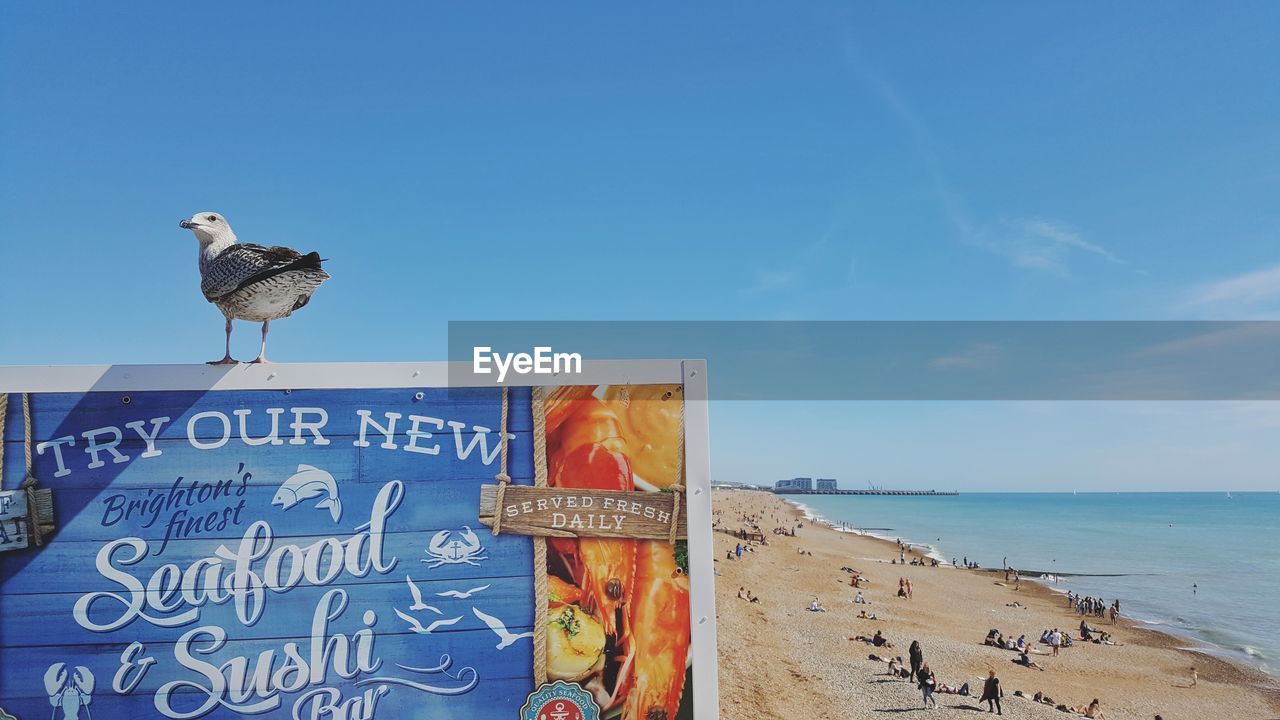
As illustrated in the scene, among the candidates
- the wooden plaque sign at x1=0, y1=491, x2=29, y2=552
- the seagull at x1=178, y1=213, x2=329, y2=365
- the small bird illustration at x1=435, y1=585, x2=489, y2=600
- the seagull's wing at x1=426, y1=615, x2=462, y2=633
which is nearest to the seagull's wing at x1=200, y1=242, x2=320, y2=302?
the seagull at x1=178, y1=213, x2=329, y2=365

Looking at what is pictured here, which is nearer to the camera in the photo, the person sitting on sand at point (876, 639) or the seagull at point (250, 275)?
the seagull at point (250, 275)

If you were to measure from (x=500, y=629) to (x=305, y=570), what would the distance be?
1204mm

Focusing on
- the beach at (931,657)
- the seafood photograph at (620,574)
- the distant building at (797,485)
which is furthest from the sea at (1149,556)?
the distant building at (797,485)

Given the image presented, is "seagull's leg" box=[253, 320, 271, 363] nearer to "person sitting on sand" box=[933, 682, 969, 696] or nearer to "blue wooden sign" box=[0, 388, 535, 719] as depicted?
"blue wooden sign" box=[0, 388, 535, 719]

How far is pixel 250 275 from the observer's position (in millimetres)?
4430

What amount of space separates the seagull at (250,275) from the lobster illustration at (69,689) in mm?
2097

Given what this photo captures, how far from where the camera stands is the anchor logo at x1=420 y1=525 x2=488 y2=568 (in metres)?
4.01

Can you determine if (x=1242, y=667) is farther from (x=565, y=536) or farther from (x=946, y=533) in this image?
(x=946, y=533)

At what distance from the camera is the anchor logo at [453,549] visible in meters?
4.01

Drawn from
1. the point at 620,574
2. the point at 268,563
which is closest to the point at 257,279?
the point at 268,563

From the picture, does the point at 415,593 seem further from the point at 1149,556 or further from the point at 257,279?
the point at 1149,556

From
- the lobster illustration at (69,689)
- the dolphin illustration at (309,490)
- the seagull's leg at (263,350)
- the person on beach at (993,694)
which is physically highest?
the seagull's leg at (263,350)

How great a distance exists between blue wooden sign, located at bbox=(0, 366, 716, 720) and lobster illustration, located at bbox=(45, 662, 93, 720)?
0.01 metres

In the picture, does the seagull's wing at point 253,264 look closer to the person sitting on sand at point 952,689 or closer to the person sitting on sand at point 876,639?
the person sitting on sand at point 952,689
